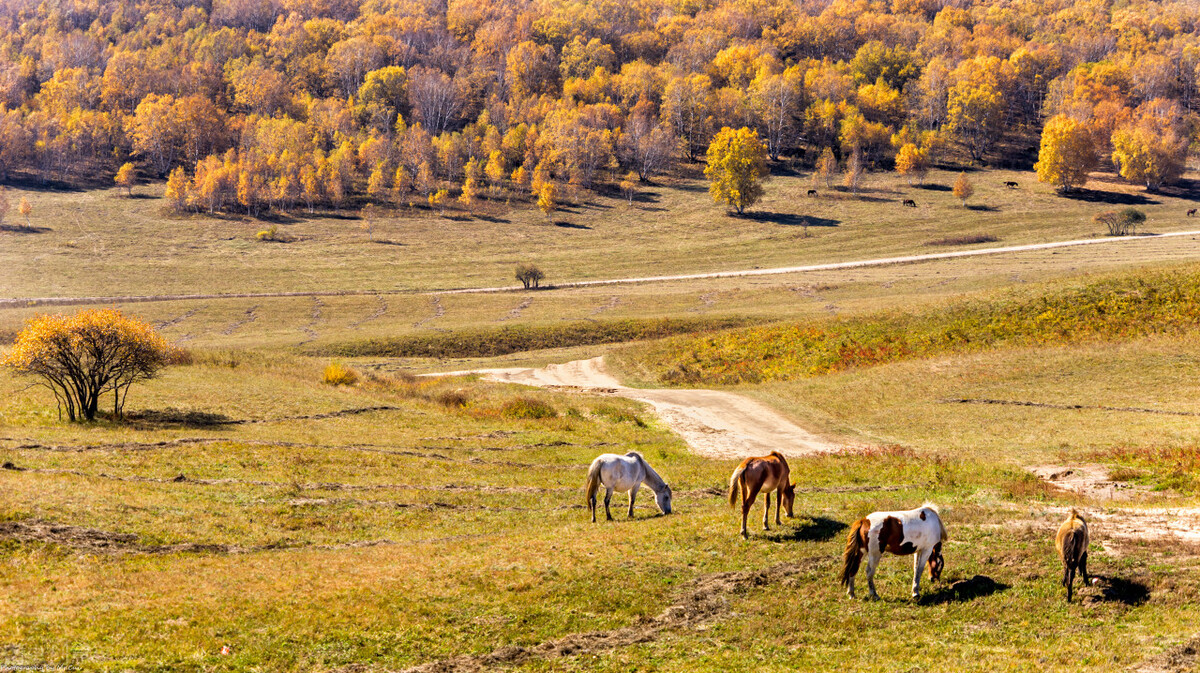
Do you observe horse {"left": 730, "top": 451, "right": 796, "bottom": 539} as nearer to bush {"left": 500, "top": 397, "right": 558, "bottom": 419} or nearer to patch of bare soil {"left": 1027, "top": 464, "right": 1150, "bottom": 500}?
patch of bare soil {"left": 1027, "top": 464, "right": 1150, "bottom": 500}

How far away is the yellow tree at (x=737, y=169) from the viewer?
6845 inches

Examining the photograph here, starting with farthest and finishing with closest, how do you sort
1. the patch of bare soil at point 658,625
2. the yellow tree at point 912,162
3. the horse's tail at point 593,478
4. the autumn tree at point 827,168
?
the autumn tree at point 827,168 → the yellow tree at point 912,162 → the horse's tail at point 593,478 → the patch of bare soil at point 658,625

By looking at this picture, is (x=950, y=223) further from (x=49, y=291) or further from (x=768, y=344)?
(x=49, y=291)

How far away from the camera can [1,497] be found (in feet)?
82.7

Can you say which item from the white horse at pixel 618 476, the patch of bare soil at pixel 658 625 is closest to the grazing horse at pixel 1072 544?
the patch of bare soil at pixel 658 625

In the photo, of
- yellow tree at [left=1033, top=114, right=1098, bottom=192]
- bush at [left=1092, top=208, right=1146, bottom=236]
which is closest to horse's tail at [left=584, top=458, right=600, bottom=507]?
bush at [left=1092, top=208, right=1146, bottom=236]

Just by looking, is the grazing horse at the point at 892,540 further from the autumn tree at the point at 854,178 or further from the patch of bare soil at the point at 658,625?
the autumn tree at the point at 854,178

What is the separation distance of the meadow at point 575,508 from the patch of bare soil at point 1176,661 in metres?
0.12

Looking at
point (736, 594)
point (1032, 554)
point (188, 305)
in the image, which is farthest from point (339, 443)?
point (188, 305)

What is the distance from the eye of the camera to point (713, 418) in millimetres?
51094

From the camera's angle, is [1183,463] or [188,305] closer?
[1183,463]

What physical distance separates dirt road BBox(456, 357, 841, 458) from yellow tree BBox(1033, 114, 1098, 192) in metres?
149

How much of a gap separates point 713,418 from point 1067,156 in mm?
161063

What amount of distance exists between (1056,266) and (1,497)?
111676mm
